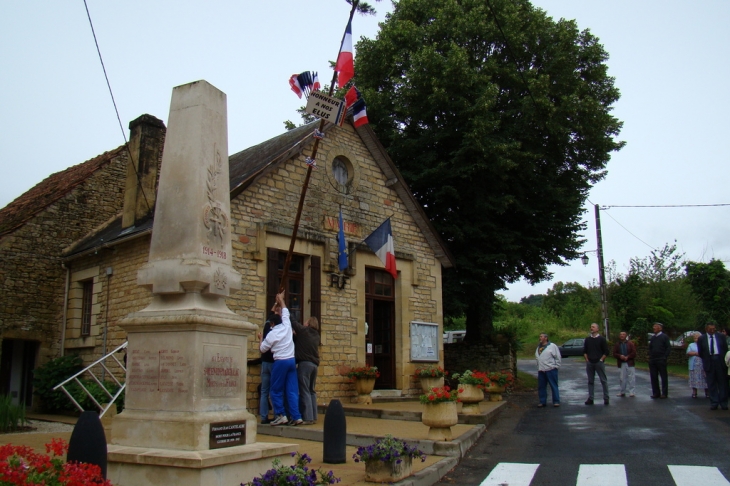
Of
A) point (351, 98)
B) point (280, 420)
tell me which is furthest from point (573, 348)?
point (280, 420)

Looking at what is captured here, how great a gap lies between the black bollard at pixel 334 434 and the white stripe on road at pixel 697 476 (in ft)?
11.5

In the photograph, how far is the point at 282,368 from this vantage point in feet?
30.9

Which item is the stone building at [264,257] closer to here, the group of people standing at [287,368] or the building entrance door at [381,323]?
the building entrance door at [381,323]

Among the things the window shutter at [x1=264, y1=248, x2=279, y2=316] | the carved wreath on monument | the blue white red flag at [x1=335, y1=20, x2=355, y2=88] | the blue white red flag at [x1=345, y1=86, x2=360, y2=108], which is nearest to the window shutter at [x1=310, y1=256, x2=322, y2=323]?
the window shutter at [x1=264, y1=248, x2=279, y2=316]

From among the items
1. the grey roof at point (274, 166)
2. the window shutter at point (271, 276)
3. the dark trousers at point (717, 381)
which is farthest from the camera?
the grey roof at point (274, 166)

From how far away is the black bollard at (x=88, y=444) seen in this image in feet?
15.1

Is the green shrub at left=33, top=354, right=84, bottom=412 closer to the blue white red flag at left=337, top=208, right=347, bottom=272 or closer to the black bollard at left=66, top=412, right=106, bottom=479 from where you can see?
the blue white red flag at left=337, top=208, right=347, bottom=272

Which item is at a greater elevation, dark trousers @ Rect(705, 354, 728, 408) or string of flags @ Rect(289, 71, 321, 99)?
string of flags @ Rect(289, 71, 321, 99)

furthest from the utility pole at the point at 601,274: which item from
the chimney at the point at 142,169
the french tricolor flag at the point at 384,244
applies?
the chimney at the point at 142,169

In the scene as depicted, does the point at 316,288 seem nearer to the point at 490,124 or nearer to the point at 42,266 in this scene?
the point at 42,266

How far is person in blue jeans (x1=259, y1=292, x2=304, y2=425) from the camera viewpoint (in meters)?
9.20

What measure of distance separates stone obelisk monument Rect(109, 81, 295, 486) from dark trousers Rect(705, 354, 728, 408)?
1005 cm

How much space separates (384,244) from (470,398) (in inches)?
158

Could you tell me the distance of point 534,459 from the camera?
8328 millimetres
